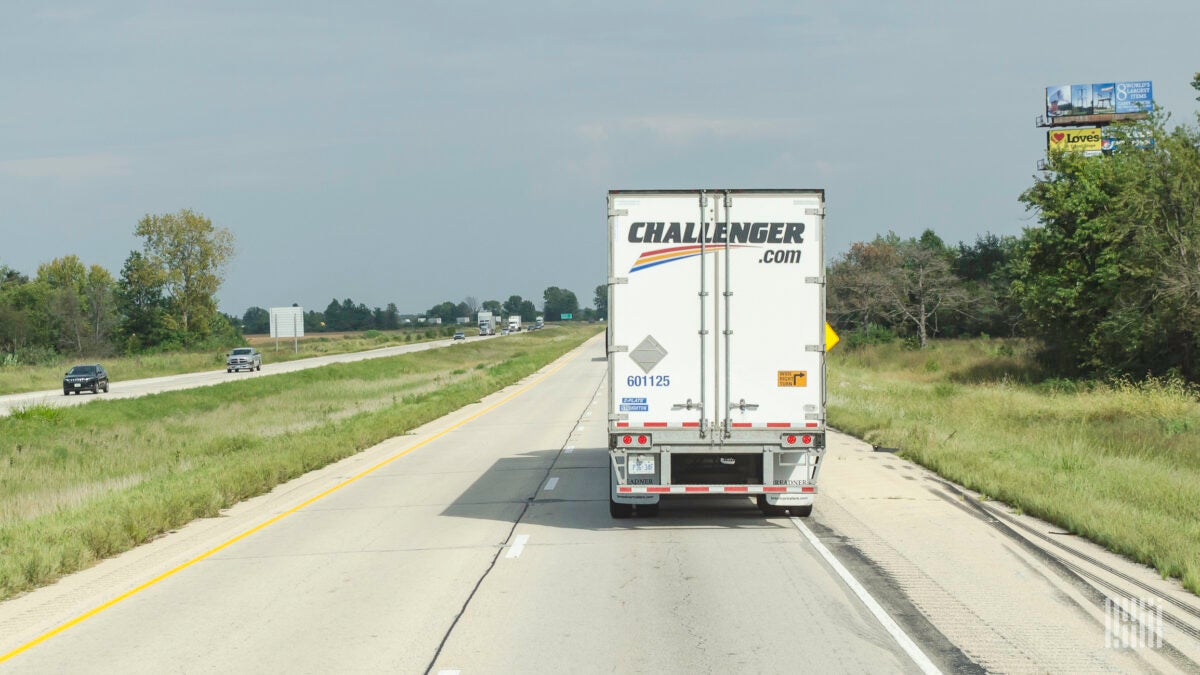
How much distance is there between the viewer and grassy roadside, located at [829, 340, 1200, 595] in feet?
41.5

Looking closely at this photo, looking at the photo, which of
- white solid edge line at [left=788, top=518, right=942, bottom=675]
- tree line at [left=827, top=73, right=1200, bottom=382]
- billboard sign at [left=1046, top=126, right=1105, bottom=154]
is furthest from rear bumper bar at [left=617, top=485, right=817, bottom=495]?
billboard sign at [left=1046, top=126, right=1105, bottom=154]

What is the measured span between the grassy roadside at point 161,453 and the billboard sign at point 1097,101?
156ft

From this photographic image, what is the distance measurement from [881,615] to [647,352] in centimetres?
523

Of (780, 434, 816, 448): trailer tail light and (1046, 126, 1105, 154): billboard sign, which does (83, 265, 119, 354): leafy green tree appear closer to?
(1046, 126, 1105, 154): billboard sign

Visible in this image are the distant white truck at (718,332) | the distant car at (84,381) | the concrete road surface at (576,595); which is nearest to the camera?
the concrete road surface at (576,595)

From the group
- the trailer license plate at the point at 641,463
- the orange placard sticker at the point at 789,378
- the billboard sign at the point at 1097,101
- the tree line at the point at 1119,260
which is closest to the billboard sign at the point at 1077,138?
the billboard sign at the point at 1097,101

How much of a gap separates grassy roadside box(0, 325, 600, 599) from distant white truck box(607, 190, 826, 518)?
247 inches

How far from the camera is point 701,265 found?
13.5 meters

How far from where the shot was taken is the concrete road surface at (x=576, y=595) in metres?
7.81

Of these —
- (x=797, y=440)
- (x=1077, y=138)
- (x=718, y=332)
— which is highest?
(x=1077, y=138)

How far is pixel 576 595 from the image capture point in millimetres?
9922

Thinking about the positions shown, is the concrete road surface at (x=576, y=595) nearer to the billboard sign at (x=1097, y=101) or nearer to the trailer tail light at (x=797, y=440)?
the trailer tail light at (x=797, y=440)

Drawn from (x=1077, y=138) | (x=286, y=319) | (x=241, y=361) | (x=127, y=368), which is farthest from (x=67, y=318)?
(x=1077, y=138)

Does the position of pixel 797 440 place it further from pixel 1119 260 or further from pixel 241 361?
pixel 241 361
